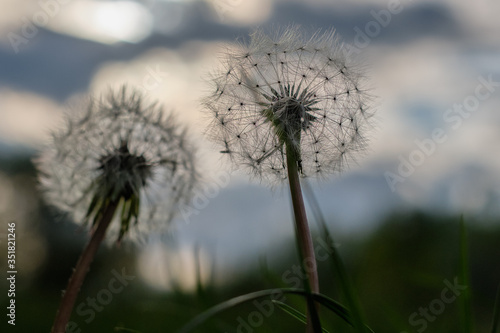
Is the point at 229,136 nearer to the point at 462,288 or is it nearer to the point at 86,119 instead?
the point at 462,288

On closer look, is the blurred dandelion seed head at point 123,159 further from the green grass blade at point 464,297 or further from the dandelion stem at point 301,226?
the green grass blade at point 464,297

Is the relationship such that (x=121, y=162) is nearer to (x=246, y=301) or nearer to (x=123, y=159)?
(x=123, y=159)

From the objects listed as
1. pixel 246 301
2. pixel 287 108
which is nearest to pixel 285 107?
pixel 287 108

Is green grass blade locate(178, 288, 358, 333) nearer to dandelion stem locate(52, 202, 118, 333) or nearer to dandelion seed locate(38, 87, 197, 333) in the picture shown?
dandelion stem locate(52, 202, 118, 333)

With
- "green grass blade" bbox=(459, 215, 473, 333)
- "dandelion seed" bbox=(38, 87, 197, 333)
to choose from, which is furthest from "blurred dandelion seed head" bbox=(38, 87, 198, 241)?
"green grass blade" bbox=(459, 215, 473, 333)

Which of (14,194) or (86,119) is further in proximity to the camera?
(14,194)

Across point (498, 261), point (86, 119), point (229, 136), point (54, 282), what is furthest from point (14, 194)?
point (229, 136)
